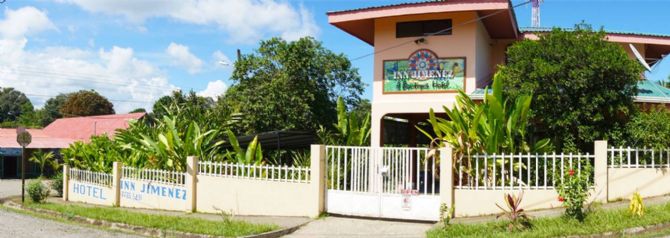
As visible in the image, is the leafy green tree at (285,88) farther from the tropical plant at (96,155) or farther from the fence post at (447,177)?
the fence post at (447,177)

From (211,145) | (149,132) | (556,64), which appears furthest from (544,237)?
(149,132)

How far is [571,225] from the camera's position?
8758 mm

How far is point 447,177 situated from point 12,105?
81299 mm

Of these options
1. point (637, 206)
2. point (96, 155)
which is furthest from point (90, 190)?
point (637, 206)

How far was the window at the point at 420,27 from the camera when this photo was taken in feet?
46.2

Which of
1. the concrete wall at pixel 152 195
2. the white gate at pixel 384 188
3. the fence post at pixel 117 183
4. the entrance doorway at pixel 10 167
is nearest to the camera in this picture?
the white gate at pixel 384 188

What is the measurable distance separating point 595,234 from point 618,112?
4.09 m

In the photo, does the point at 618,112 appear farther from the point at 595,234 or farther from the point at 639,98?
the point at 595,234

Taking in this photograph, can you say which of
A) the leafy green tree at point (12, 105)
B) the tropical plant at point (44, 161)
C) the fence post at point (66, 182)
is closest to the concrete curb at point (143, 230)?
the fence post at point (66, 182)

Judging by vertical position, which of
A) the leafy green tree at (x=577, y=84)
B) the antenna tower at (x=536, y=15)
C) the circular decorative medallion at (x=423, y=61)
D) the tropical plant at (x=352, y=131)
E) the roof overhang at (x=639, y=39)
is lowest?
the tropical plant at (x=352, y=131)

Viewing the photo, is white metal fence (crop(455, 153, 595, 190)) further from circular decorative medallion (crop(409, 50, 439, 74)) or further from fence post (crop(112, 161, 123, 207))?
fence post (crop(112, 161, 123, 207))

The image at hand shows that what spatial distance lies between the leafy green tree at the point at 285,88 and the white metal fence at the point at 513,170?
1041 cm

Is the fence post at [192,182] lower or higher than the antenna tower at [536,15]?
lower

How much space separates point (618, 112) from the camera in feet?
37.6
